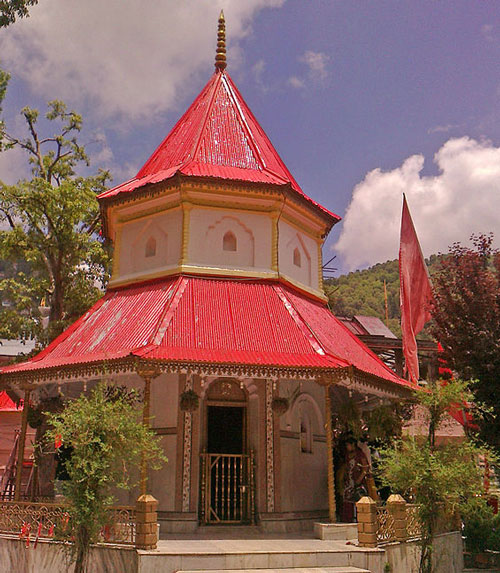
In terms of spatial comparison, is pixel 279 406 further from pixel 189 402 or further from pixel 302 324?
pixel 189 402

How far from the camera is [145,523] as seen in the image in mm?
10484

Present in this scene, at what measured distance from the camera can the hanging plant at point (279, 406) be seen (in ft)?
49.5

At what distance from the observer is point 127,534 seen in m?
10.8

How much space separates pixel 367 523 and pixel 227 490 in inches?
167

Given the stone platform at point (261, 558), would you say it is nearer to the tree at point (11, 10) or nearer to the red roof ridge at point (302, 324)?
the red roof ridge at point (302, 324)

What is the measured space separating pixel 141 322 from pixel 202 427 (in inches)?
121

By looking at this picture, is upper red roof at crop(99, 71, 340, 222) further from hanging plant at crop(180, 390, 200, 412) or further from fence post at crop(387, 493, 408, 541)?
fence post at crop(387, 493, 408, 541)

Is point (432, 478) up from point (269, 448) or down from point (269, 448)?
down

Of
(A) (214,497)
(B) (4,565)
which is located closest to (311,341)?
(A) (214,497)

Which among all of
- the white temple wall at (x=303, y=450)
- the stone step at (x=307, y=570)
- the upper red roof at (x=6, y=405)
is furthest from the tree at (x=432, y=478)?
the upper red roof at (x=6, y=405)

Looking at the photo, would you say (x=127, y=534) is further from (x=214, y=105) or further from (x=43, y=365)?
(x=214, y=105)

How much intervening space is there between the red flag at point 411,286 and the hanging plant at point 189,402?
6.68 meters

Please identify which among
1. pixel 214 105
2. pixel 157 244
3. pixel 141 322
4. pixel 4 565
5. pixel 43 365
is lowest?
pixel 4 565

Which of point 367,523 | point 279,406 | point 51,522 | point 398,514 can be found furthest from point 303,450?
point 51,522
